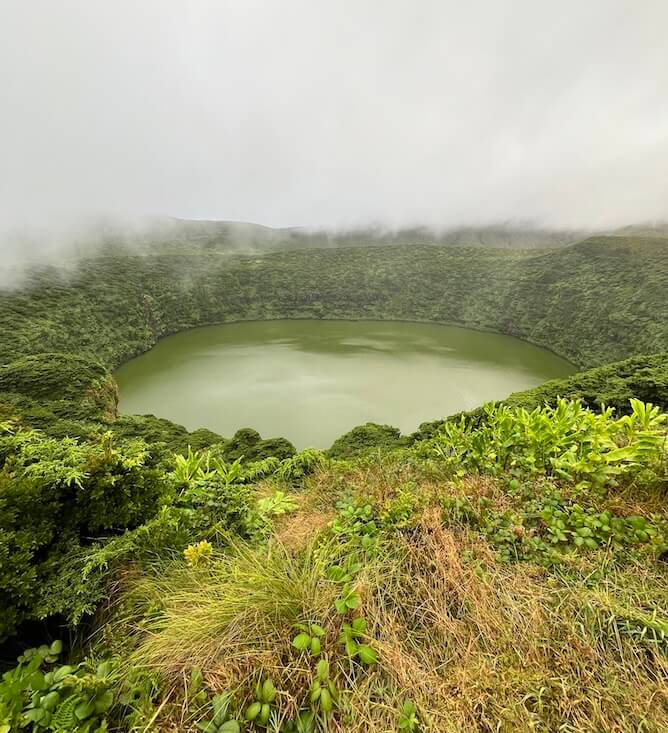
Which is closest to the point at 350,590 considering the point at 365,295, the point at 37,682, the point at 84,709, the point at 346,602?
the point at 346,602

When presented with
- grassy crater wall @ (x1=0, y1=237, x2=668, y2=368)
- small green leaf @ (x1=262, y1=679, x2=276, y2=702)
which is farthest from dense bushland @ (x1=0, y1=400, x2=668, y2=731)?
grassy crater wall @ (x1=0, y1=237, x2=668, y2=368)

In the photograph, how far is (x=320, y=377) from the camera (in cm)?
1972

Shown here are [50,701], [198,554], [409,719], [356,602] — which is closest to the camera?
[50,701]

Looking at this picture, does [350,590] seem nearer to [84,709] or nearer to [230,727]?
[230,727]

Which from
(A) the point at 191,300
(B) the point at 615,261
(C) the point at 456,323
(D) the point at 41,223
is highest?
(D) the point at 41,223

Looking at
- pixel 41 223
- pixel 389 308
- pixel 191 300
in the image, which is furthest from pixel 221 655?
pixel 41 223

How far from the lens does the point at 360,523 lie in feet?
7.09

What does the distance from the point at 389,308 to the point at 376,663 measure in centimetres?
4419

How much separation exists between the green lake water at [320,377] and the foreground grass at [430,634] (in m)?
10.3

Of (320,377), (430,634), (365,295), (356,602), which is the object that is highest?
(356,602)

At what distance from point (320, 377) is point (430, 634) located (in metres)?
18.3

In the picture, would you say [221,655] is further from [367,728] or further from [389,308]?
[389,308]

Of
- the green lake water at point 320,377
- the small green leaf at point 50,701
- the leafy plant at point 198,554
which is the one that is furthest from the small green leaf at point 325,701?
the green lake water at point 320,377

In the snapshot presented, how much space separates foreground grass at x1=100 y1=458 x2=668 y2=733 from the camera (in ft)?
3.72
